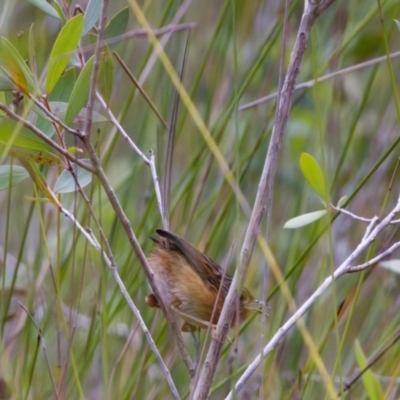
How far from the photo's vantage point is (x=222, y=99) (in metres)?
2.03

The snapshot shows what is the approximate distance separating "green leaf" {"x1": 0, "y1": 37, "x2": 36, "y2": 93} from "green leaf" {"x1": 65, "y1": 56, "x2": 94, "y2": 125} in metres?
0.06

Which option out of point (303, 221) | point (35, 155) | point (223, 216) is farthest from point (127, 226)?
point (223, 216)

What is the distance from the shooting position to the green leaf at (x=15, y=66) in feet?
2.78

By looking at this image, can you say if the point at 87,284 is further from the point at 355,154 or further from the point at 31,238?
the point at 355,154

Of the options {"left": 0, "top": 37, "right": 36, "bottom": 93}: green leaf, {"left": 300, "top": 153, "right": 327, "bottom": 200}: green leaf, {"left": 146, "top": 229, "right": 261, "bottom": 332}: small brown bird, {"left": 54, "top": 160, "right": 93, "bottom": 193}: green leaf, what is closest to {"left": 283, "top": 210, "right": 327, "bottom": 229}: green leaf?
{"left": 300, "top": 153, "right": 327, "bottom": 200}: green leaf

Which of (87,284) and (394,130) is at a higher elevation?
(394,130)

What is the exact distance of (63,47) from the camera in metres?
0.92

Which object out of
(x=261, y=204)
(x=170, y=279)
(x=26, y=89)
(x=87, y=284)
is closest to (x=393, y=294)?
(x=87, y=284)

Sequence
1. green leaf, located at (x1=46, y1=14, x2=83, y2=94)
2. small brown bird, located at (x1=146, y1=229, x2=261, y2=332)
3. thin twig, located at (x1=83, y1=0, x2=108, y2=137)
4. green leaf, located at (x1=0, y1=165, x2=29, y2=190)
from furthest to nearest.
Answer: small brown bird, located at (x1=146, y1=229, x2=261, y2=332) < green leaf, located at (x1=0, y1=165, x2=29, y2=190) < green leaf, located at (x1=46, y1=14, x2=83, y2=94) < thin twig, located at (x1=83, y1=0, x2=108, y2=137)

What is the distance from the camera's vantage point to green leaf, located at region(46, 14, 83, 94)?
2.97ft

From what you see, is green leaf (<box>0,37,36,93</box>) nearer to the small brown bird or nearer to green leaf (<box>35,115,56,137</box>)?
green leaf (<box>35,115,56,137</box>)

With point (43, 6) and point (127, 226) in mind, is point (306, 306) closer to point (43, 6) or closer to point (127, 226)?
point (127, 226)

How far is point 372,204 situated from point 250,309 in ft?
3.54

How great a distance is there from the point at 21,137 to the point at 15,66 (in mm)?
102
